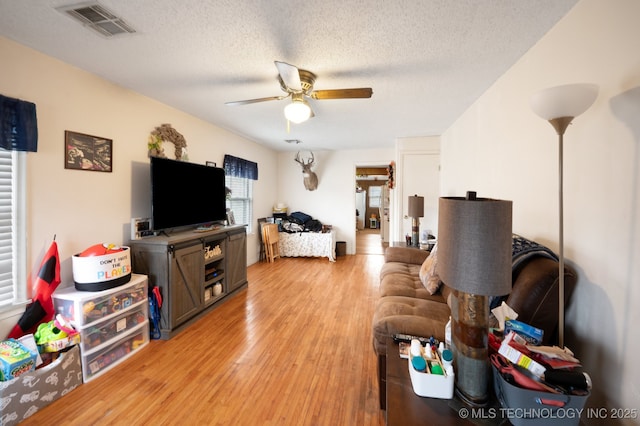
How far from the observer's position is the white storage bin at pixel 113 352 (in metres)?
1.89

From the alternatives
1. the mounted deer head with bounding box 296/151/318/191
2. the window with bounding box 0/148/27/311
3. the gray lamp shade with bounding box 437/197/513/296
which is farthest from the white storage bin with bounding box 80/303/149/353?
the mounted deer head with bounding box 296/151/318/191

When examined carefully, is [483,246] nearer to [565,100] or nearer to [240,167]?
[565,100]

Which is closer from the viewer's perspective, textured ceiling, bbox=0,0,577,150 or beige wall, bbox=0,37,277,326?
textured ceiling, bbox=0,0,577,150

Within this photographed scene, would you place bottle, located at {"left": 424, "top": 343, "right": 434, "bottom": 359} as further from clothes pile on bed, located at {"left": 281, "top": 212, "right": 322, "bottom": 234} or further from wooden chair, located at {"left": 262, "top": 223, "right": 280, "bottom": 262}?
clothes pile on bed, located at {"left": 281, "top": 212, "right": 322, "bottom": 234}

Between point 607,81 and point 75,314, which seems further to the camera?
point 75,314

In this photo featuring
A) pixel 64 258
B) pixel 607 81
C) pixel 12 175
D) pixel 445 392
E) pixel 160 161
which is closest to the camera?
pixel 445 392

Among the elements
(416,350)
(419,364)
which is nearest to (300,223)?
(416,350)

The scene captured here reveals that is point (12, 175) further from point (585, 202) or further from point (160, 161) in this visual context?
point (585, 202)

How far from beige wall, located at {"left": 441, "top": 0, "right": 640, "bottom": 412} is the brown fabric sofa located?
137 mm

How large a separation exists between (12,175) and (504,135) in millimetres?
3837

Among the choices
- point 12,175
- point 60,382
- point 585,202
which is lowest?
point 60,382

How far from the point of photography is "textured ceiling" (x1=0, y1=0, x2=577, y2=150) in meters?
1.46

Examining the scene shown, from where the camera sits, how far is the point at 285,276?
436 cm

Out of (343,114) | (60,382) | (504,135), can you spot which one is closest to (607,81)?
(504,135)
